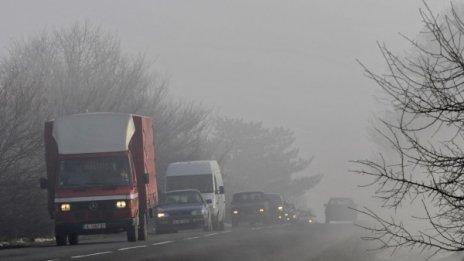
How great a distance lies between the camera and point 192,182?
46344 mm

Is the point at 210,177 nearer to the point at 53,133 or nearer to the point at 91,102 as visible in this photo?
the point at 91,102

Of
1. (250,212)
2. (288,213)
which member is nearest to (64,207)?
(250,212)

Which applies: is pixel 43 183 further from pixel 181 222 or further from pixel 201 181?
pixel 201 181

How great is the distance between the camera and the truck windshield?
31406 millimetres

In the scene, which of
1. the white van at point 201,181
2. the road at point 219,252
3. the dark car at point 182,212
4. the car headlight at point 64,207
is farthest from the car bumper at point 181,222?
the car headlight at point 64,207

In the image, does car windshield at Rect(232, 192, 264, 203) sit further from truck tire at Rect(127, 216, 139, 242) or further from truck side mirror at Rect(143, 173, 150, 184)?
truck side mirror at Rect(143, 173, 150, 184)

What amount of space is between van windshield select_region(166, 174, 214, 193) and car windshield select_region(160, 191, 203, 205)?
3218mm

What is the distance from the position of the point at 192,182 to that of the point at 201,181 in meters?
0.36

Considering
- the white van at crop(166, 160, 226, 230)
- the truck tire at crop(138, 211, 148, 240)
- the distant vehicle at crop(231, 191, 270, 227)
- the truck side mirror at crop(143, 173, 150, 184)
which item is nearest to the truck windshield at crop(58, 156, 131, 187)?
the truck side mirror at crop(143, 173, 150, 184)

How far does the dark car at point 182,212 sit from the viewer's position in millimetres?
41875

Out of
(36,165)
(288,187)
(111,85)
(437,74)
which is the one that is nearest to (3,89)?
(36,165)

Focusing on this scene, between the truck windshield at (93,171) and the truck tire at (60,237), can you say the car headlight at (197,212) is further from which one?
the truck windshield at (93,171)

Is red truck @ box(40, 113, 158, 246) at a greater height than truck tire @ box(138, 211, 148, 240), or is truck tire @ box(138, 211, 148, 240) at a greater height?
red truck @ box(40, 113, 158, 246)

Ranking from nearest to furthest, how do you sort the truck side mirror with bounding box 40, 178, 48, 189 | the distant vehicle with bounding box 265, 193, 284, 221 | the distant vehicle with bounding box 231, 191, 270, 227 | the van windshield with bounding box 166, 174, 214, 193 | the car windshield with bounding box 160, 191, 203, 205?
the truck side mirror with bounding box 40, 178, 48, 189
the car windshield with bounding box 160, 191, 203, 205
the van windshield with bounding box 166, 174, 214, 193
the distant vehicle with bounding box 231, 191, 270, 227
the distant vehicle with bounding box 265, 193, 284, 221
